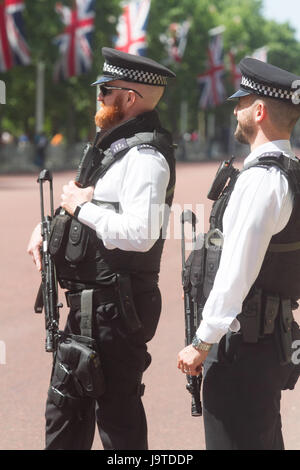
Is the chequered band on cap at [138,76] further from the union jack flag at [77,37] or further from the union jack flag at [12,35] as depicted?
the union jack flag at [77,37]

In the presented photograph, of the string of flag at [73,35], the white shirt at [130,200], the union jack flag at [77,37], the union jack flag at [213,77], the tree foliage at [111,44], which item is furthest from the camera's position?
the union jack flag at [213,77]

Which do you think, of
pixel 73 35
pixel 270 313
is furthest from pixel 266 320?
pixel 73 35

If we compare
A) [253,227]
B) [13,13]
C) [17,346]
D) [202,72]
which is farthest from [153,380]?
[202,72]

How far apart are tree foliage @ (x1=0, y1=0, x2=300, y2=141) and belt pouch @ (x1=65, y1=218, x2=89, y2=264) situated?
109 ft

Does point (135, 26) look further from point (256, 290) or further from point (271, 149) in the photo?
point (256, 290)

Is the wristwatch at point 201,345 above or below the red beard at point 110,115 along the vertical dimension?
below

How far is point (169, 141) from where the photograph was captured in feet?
11.5

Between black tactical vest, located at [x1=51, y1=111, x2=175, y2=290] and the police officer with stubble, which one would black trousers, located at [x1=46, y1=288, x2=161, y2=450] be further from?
the police officer with stubble

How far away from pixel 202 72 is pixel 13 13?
3070cm

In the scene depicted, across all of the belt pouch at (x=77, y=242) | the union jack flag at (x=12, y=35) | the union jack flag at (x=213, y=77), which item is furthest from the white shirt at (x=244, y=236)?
the union jack flag at (x=213, y=77)

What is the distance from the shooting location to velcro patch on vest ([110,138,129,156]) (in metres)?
3.38

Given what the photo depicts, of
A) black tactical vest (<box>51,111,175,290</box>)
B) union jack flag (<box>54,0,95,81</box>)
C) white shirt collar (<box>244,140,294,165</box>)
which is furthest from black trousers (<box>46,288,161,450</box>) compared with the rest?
union jack flag (<box>54,0,95,81</box>)

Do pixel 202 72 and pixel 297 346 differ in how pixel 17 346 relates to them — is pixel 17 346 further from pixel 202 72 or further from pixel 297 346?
pixel 202 72

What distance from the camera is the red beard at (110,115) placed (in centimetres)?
351
